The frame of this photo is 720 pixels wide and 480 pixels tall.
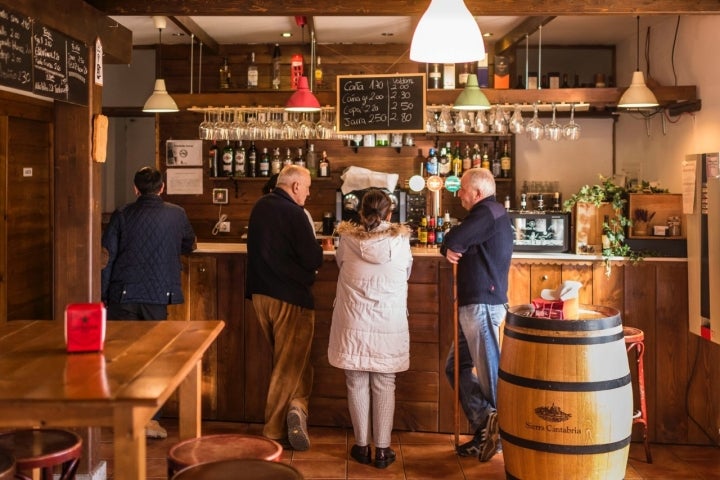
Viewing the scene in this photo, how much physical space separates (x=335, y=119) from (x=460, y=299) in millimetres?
2412

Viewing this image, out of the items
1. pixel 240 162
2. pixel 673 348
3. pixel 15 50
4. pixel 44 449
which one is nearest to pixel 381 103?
pixel 240 162

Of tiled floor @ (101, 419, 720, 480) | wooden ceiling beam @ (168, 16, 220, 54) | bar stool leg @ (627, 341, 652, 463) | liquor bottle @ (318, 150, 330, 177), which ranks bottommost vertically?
tiled floor @ (101, 419, 720, 480)

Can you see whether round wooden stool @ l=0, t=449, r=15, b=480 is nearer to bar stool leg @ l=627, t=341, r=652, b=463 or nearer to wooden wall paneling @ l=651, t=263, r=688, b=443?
bar stool leg @ l=627, t=341, r=652, b=463

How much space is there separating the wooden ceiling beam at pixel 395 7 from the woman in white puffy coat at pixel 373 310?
108 centimetres

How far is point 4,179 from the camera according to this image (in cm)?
607

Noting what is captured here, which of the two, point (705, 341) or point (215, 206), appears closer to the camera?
point (705, 341)

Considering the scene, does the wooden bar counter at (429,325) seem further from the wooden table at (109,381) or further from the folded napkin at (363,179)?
the wooden table at (109,381)

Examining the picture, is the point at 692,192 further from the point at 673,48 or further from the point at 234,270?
→ the point at 234,270

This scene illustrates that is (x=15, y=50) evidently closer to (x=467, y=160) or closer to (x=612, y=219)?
(x=612, y=219)

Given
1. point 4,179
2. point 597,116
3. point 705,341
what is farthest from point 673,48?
point 4,179

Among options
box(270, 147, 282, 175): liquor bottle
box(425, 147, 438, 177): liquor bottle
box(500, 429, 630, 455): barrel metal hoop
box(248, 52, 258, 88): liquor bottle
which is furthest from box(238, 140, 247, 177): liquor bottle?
box(500, 429, 630, 455): barrel metal hoop

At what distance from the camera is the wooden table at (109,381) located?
235cm

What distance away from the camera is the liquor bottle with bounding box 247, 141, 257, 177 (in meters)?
8.45

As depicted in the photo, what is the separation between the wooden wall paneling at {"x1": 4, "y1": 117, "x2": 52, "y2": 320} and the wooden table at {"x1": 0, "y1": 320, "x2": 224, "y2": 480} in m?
3.21
